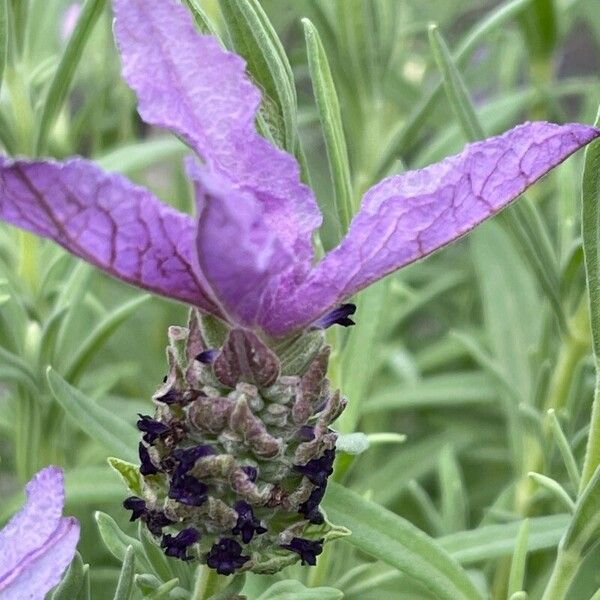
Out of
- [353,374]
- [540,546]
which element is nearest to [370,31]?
[353,374]

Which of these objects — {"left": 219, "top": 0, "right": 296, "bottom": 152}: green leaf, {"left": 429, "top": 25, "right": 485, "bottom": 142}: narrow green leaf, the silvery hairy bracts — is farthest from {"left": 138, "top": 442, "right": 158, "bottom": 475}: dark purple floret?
{"left": 429, "top": 25, "right": 485, "bottom": 142}: narrow green leaf

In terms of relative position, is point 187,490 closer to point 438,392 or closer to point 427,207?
point 427,207

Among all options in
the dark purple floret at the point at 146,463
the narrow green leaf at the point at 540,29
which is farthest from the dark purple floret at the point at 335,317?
the narrow green leaf at the point at 540,29

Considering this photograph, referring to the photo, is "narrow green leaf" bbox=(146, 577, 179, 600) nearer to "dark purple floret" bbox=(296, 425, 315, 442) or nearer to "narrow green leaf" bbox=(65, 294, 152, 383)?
"dark purple floret" bbox=(296, 425, 315, 442)

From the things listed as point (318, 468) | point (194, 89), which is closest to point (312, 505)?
point (318, 468)

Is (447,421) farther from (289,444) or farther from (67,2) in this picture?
(289,444)

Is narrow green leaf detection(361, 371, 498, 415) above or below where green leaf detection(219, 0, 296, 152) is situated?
below
